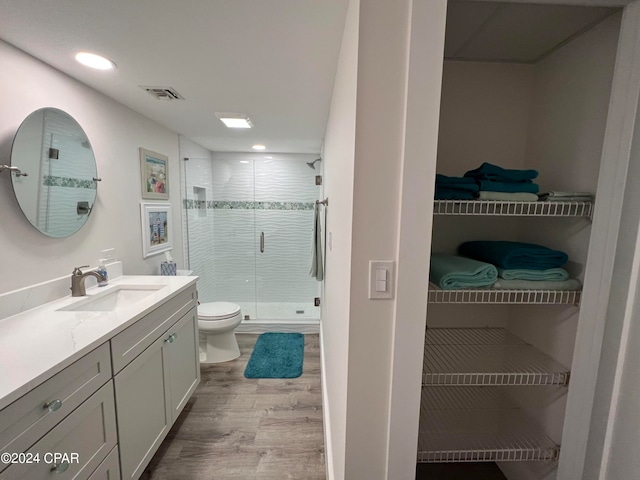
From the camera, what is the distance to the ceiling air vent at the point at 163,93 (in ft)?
5.49

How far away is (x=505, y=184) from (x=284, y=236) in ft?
9.24

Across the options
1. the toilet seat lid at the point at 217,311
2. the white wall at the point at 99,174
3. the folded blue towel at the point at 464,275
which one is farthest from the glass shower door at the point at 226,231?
the folded blue towel at the point at 464,275

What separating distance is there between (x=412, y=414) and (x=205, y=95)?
2.02 m

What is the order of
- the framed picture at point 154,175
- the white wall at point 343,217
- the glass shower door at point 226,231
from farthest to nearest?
the glass shower door at point 226,231 → the framed picture at point 154,175 → the white wall at point 343,217

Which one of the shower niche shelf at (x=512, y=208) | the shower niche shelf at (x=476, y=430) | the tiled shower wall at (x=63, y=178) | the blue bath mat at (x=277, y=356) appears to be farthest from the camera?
the blue bath mat at (x=277, y=356)

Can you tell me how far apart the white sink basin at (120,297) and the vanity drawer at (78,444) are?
0.62m

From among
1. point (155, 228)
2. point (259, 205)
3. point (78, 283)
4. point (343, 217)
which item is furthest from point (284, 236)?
point (343, 217)

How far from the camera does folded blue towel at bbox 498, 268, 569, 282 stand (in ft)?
3.55

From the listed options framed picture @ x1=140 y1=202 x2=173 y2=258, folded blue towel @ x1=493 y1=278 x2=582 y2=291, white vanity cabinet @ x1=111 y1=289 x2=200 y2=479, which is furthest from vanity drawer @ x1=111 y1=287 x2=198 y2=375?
folded blue towel @ x1=493 y1=278 x2=582 y2=291

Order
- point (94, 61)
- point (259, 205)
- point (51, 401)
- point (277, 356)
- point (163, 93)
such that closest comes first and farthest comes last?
point (51, 401) < point (94, 61) < point (163, 93) < point (277, 356) < point (259, 205)

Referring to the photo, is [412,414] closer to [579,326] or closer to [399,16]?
[579,326]

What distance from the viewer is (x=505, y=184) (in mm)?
1082

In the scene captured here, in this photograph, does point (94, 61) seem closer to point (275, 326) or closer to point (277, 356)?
point (277, 356)

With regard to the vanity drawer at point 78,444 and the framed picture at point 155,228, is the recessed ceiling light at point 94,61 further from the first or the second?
the vanity drawer at point 78,444
